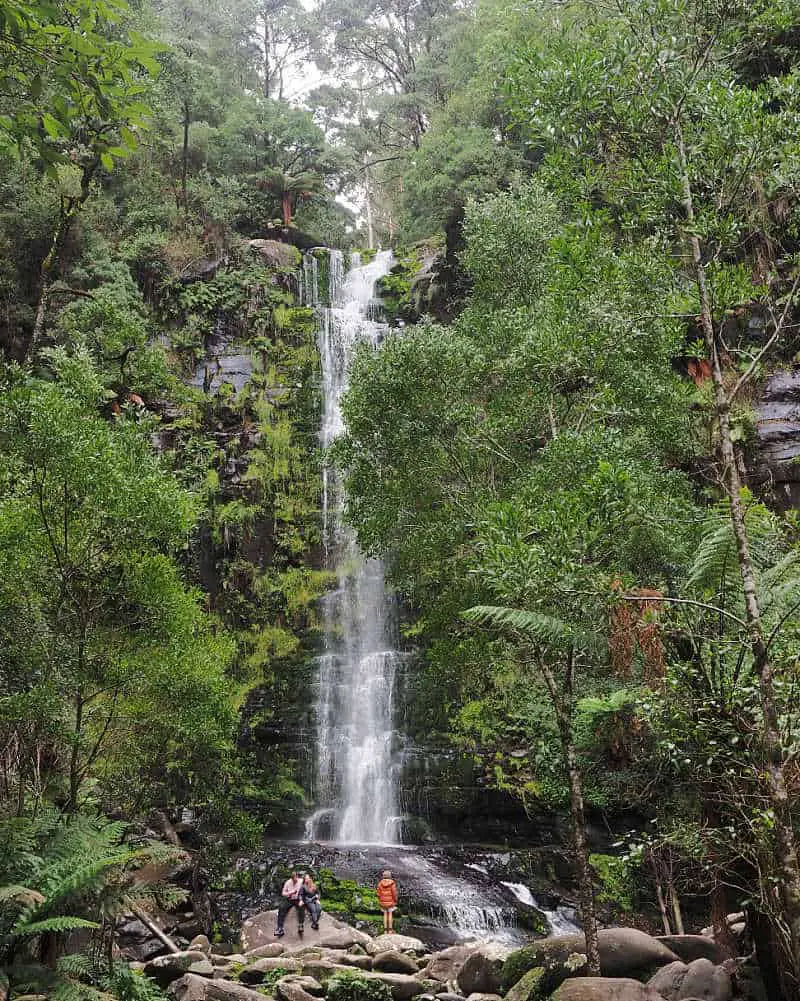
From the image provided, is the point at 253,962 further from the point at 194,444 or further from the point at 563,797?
the point at 194,444

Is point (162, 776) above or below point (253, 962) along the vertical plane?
above

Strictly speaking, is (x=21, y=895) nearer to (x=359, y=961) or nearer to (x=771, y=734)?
(x=359, y=961)

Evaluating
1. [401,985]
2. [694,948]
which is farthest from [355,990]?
[694,948]

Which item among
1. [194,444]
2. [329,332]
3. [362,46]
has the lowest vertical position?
[194,444]

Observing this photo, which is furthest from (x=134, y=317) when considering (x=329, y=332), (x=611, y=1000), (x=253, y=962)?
(x=611, y=1000)

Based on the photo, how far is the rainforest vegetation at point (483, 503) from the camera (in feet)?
17.6

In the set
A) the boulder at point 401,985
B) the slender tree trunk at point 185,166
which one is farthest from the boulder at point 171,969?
the slender tree trunk at point 185,166

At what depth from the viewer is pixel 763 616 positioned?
5.86m

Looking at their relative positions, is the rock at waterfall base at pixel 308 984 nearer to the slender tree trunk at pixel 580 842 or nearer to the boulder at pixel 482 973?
the boulder at pixel 482 973

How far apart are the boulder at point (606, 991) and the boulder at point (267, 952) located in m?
4.84

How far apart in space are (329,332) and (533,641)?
1871 cm

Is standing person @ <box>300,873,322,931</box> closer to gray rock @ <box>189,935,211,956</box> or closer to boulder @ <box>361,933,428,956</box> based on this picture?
boulder @ <box>361,933,428,956</box>

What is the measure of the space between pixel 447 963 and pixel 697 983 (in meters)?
4.21

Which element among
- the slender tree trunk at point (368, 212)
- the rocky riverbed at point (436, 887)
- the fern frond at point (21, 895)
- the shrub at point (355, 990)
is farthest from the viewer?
the slender tree trunk at point (368, 212)
